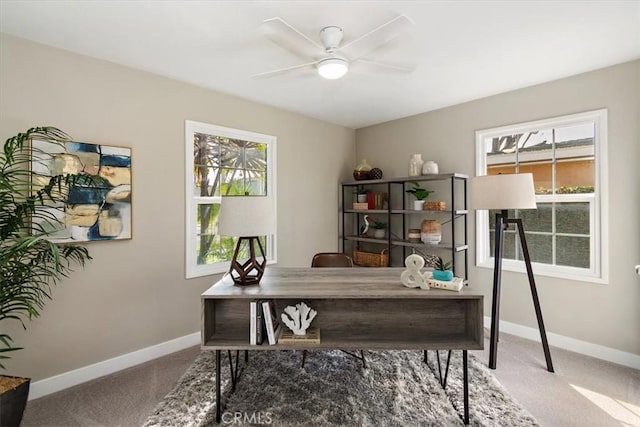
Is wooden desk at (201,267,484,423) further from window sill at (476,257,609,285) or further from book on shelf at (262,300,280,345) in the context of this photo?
window sill at (476,257,609,285)

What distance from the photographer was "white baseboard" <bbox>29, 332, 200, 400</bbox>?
7.17 ft

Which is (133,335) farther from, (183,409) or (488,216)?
(488,216)

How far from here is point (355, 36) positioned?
2137mm

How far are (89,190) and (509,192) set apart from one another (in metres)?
3.23

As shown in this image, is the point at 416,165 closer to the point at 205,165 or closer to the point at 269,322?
the point at 205,165

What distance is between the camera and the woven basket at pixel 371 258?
3.90 metres

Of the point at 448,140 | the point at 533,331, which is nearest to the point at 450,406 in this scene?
the point at 533,331

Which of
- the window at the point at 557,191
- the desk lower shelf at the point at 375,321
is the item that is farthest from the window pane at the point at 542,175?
the desk lower shelf at the point at 375,321

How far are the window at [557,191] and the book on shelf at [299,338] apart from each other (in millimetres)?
2370

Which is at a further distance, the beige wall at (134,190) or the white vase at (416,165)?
the white vase at (416,165)

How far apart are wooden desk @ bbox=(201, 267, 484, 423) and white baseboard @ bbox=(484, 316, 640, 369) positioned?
5.46ft

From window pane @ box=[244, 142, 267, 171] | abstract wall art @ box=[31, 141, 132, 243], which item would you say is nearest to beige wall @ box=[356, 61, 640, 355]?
window pane @ box=[244, 142, 267, 171]

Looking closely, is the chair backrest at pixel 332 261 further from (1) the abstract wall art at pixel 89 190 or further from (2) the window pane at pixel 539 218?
(2) the window pane at pixel 539 218

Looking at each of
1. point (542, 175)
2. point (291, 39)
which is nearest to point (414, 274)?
point (291, 39)
